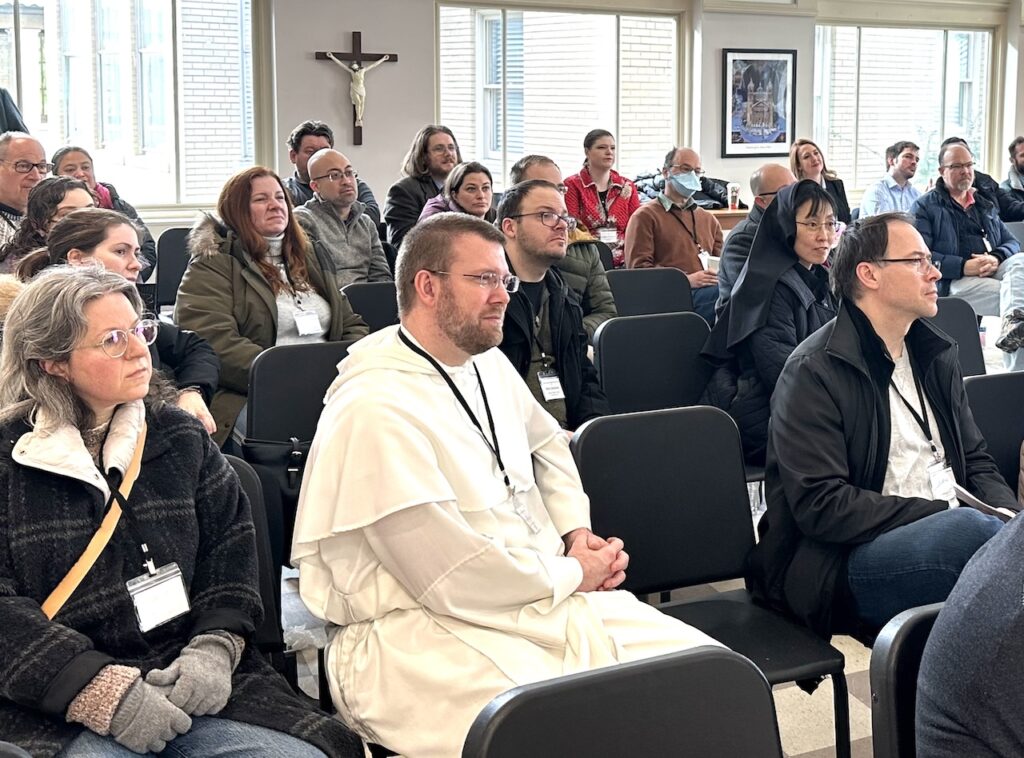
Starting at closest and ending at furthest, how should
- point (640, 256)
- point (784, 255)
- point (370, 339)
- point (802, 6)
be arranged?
1. point (370, 339)
2. point (784, 255)
3. point (640, 256)
4. point (802, 6)

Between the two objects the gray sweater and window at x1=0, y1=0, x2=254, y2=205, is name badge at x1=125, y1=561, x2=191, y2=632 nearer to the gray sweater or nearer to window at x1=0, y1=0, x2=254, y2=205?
the gray sweater

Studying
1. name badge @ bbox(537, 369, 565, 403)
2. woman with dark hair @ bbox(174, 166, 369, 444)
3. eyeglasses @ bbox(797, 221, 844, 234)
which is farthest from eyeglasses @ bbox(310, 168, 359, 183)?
eyeglasses @ bbox(797, 221, 844, 234)

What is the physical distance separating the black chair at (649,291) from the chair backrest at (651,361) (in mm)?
1012

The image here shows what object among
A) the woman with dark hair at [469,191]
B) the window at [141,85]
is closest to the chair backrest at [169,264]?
the woman with dark hair at [469,191]

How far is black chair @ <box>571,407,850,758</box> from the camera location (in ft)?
8.54

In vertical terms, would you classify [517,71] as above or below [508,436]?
above

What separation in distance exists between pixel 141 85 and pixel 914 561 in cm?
747

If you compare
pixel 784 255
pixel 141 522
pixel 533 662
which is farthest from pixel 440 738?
pixel 784 255

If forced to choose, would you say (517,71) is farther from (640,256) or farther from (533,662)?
(533,662)

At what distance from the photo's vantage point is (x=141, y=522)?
2.04 m

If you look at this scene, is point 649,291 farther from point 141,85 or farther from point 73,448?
point 141,85

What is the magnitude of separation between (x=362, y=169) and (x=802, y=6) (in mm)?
4547

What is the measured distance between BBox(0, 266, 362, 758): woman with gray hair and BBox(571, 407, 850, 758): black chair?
81 cm

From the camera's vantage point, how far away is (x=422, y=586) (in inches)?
83.0
